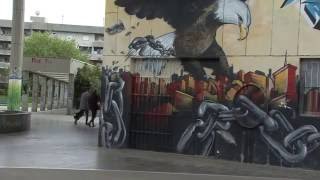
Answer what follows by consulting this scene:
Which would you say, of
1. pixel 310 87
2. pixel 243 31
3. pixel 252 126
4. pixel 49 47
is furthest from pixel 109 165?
pixel 49 47

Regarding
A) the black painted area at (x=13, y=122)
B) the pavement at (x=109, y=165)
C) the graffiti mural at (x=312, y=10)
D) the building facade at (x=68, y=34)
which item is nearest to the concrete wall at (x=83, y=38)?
the building facade at (x=68, y=34)

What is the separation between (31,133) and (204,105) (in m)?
7.78

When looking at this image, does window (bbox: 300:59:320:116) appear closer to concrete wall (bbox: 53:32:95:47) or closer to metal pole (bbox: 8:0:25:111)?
metal pole (bbox: 8:0:25:111)

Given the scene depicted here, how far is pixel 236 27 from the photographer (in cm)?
1522

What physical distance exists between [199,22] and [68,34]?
119 metres

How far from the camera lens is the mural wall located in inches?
565

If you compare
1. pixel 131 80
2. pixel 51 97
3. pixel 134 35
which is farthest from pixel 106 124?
pixel 51 97

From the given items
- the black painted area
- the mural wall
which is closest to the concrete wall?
the black painted area

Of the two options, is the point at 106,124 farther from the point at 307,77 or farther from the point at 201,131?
the point at 307,77

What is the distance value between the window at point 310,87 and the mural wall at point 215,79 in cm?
2

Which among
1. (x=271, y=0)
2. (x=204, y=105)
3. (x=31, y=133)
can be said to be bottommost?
(x=31, y=133)

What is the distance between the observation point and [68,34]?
133m

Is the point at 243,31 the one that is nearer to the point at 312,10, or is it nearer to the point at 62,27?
the point at 312,10

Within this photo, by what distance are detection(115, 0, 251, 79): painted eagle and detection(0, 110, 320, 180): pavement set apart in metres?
2.39
